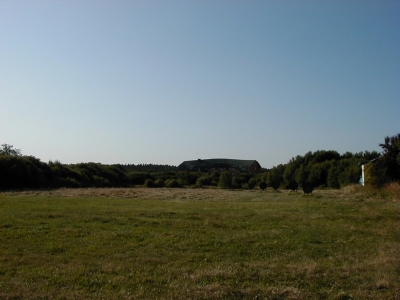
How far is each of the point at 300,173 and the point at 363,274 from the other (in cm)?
6983

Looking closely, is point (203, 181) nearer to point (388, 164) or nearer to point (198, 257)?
point (388, 164)

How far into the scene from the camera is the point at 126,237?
39.8ft

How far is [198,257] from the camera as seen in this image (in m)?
→ 9.59

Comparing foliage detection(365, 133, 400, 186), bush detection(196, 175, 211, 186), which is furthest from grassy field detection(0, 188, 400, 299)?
bush detection(196, 175, 211, 186)

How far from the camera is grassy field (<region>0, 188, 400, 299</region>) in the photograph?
693cm

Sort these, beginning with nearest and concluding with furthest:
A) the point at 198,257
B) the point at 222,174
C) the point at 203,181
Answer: the point at 198,257, the point at 222,174, the point at 203,181

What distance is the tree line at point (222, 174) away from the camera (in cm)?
3198

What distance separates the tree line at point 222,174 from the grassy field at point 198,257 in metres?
17.1

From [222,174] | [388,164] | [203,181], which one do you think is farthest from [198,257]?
[203,181]

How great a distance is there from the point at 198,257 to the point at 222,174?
56.7 m

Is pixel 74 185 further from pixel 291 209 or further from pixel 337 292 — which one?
pixel 337 292

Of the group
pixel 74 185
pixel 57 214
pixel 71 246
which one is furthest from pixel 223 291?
pixel 74 185

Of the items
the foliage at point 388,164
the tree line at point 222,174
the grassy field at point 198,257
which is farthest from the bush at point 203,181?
the grassy field at point 198,257

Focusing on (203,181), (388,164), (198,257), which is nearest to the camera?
(198,257)
